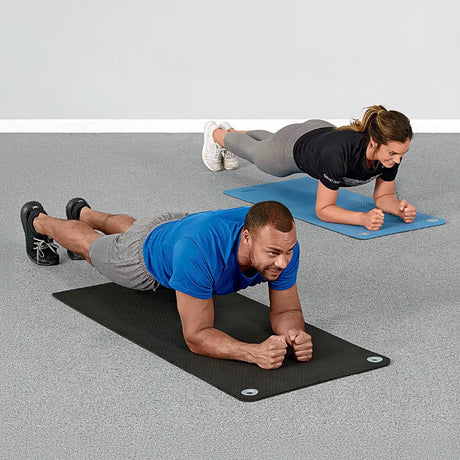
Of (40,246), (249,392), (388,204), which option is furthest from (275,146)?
(249,392)

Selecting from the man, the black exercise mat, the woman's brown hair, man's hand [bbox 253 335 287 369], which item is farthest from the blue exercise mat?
man's hand [bbox 253 335 287 369]

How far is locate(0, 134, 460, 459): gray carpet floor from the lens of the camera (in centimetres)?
240

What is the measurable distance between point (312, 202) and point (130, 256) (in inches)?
72.8

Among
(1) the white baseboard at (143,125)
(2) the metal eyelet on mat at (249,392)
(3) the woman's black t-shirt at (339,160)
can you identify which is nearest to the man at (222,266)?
(2) the metal eyelet on mat at (249,392)

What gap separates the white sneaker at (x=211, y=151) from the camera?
17.6ft

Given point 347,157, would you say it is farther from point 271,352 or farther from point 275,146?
point 271,352

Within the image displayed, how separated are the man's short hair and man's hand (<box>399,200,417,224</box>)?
73.9 inches

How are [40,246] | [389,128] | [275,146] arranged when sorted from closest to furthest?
[40,246] < [389,128] < [275,146]

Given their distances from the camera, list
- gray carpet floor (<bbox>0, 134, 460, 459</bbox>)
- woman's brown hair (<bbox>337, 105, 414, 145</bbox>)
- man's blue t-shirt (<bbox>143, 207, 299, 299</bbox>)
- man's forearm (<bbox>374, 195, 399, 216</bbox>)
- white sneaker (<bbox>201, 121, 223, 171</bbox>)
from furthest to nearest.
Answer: white sneaker (<bbox>201, 121, 223, 171</bbox>), man's forearm (<bbox>374, 195, 399, 216</bbox>), woman's brown hair (<bbox>337, 105, 414, 145</bbox>), man's blue t-shirt (<bbox>143, 207, 299, 299</bbox>), gray carpet floor (<bbox>0, 134, 460, 459</bbox>)

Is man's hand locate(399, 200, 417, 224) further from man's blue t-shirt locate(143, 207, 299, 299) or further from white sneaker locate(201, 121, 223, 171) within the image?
man's blue t-shirt locate(143, 207, 299, 299)

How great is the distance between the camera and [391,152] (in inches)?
159
